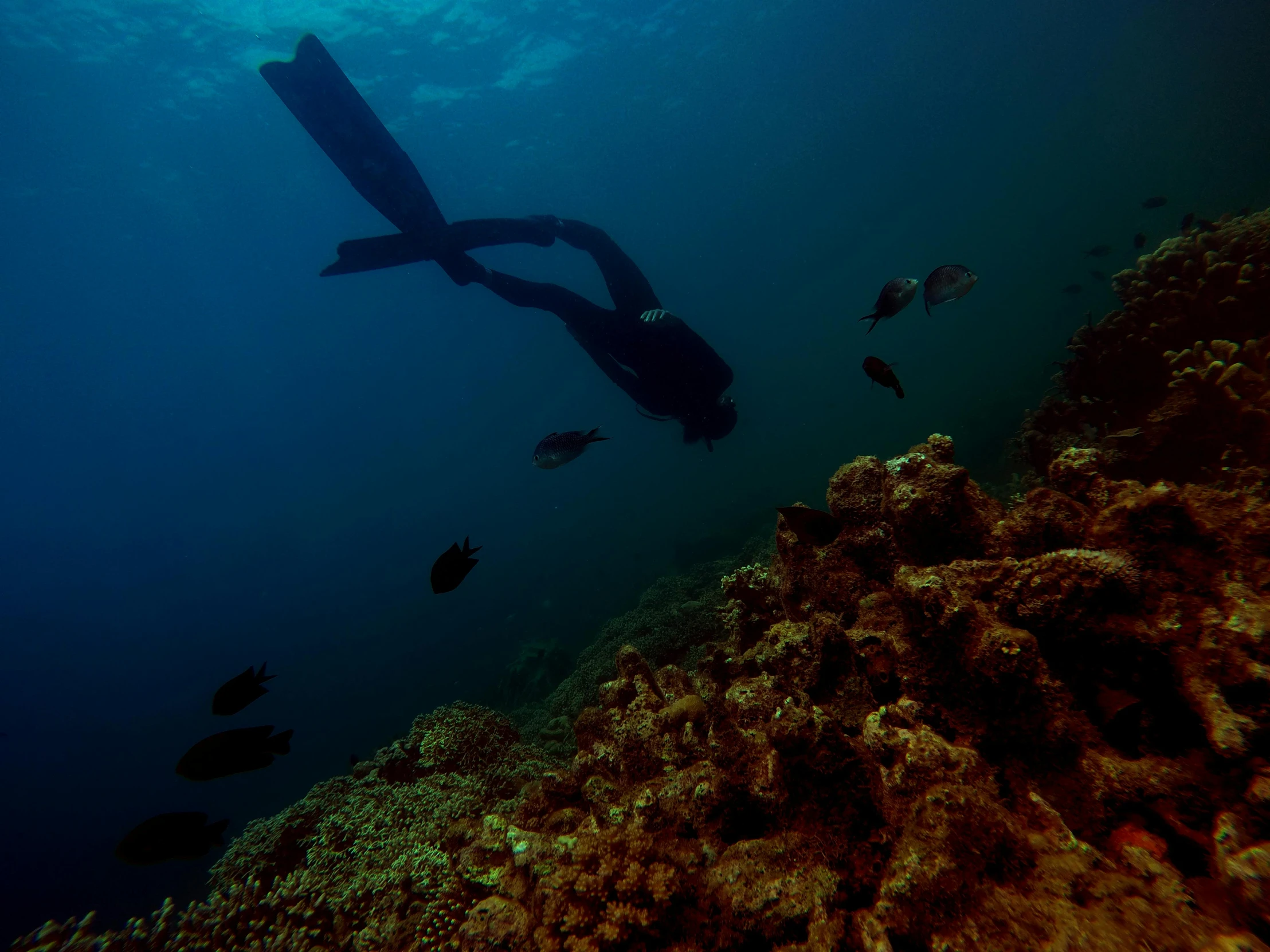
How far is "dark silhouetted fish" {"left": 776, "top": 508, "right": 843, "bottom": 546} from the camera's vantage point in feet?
9.24

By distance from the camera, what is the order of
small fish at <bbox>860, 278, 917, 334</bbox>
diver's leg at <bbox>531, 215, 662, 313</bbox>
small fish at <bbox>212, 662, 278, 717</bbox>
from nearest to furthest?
small fish at <bbox>212, 662, 278, 717</bbox> → small fish at <bbox>860, 278, 917, 334</bbox> → diver's leg at <bbox>531, 215, 662, 313</bbox>

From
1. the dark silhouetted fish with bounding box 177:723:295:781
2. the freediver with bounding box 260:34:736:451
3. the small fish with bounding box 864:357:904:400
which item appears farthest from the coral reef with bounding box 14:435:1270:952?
the freediver with bounding box 260:34:736:451

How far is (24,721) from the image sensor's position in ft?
153

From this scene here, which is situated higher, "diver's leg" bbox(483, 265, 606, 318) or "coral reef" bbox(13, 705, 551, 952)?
"diver's leg" bbox(483, 265, 606, 318)

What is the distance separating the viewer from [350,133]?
9.52m

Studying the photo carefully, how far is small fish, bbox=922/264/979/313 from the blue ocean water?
8.27 metres

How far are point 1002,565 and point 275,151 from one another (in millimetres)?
55644

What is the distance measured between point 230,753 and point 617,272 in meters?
10.6

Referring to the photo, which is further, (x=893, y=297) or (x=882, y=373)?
(x=893, y=297)

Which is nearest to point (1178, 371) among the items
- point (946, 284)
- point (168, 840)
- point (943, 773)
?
point (946, 284)

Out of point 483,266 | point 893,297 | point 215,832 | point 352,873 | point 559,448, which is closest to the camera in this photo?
point 215,832

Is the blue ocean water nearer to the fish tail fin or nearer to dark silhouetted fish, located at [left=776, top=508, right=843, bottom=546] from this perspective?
dark silhouetted fish, located at [left=776, top=508, right=843, bottom=546]

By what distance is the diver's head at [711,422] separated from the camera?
10.1 meters

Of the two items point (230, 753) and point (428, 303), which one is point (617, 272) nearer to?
point (230, 753)
